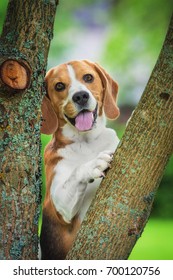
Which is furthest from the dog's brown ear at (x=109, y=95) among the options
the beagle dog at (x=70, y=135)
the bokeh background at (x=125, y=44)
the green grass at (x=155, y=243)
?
the green grass at (x=155, y=243)

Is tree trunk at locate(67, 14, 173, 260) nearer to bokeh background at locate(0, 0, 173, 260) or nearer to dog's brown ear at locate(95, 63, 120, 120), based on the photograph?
dog's brown ear at locate(95, 63, 120, 120)

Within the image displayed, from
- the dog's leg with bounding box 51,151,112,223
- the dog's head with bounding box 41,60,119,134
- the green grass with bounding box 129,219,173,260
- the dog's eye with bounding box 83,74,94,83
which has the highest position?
the dog's eye with bounding box 83,74,94,83

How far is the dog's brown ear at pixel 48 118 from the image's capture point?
1.73 meters

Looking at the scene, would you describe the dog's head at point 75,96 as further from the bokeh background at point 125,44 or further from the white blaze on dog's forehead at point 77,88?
the bokeh background at point 125,44

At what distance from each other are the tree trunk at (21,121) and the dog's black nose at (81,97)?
177mm

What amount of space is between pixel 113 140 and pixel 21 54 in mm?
430

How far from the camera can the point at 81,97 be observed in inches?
67.4

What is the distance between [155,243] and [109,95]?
0.71 m

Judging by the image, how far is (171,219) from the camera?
8.61 feet

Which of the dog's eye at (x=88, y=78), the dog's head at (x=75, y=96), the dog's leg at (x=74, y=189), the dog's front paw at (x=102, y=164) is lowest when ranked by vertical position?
the dog's leg at (x=74, y=189)

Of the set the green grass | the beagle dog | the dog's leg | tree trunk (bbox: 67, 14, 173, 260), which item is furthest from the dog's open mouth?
the green grass

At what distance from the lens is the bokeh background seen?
2.21 meters

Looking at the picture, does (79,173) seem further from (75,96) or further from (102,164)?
(75,96)

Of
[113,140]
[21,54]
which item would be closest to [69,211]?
[113,140]
